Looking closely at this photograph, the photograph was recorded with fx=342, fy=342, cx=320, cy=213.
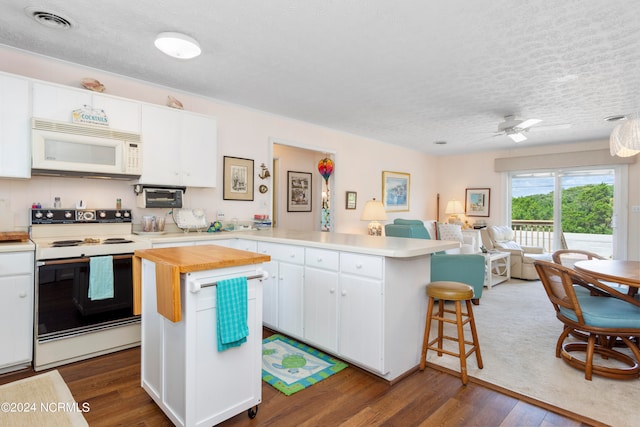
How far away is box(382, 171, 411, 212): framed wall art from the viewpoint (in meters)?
6.65

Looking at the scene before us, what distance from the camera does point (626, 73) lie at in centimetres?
316

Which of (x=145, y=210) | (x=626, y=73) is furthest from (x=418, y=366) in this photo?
(x=626, y=73)

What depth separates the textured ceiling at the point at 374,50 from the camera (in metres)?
2.24

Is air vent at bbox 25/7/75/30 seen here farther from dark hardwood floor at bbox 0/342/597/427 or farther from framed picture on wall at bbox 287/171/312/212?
framed picture on wall at bbox 287/171/312/212

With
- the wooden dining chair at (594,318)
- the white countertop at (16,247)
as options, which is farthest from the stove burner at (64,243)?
the wooden dining chair at (594,318)

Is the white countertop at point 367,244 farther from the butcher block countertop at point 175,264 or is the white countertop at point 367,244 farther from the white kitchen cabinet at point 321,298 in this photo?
the butcher block countertop at point 175,264

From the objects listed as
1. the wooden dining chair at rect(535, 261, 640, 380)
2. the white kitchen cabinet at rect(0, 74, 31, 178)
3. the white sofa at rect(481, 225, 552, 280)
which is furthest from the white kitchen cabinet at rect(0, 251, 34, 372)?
the white sofa at rect(481, 225, 552, 280)

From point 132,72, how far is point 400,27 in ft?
8.33

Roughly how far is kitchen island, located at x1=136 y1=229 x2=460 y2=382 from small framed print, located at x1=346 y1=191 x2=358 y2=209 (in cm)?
286

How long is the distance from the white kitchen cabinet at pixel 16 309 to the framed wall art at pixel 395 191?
17.5 feet

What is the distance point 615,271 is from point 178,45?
3.76m

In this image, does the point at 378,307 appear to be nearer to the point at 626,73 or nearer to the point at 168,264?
the point at 168,264

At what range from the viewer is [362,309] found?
242 cm

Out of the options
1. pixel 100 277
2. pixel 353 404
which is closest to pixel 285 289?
pixel 353 404
